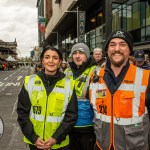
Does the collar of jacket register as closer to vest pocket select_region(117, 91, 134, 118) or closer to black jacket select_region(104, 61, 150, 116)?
black jacket select_region(104, 61, 150, 116)

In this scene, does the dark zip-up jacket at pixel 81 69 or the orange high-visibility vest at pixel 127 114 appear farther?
the dark zip-up jacket at pixel 81 69

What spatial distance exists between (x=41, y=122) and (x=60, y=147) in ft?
1.27

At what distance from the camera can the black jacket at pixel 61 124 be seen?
342 centimetres

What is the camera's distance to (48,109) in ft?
11.3

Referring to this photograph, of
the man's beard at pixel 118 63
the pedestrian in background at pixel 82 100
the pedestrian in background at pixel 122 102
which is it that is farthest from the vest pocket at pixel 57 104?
the man's beard at pixel 118 63

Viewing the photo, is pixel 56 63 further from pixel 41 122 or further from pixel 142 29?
pixel 142 29

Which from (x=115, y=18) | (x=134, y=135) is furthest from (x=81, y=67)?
(x=115, y=18)

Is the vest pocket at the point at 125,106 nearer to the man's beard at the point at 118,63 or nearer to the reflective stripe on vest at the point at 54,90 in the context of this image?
the man's beard at the point at 118,63

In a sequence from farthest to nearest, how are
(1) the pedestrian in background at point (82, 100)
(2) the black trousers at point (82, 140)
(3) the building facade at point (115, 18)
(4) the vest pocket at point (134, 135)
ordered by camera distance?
(3) the building facade at point (115, 18)
(2) the black trousers at point (82, 140)
(1) the pedestrian in background at point (82, 100)
(4) the vest pocket at point (134, 135)

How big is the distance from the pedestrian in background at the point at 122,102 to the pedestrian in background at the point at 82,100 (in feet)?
2.47

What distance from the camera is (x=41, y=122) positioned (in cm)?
344

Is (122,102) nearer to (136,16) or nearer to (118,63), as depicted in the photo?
(118,63)

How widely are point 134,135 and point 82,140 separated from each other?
128 cm

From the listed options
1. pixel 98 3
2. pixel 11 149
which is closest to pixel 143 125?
pixel 11 149
